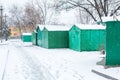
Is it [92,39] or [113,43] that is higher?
[113,43]

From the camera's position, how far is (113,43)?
1450cm

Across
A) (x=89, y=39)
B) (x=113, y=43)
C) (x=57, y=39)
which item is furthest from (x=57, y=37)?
(x=113, y=43)

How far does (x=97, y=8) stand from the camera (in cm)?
3994

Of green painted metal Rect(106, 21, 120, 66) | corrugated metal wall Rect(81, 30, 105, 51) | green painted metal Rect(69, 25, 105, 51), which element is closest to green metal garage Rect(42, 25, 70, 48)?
green painted metal Rect(69, 25, 105, 51)

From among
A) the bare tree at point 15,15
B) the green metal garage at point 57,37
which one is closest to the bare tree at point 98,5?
the green metal garage at point 57,37

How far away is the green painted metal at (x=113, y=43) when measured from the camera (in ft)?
47.2

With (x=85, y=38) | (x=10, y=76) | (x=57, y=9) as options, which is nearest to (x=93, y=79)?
(x=10, y=76)

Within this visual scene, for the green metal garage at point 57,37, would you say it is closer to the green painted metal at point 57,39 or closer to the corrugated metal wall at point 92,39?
the green painted metal at point 57,39

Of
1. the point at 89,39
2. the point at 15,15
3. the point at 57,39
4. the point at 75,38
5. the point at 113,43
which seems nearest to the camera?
the point at 113,43

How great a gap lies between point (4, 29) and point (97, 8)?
177ft

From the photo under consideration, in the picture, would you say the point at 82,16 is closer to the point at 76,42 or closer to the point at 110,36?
the point at 76,42

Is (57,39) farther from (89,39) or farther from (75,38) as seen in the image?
(89,39)

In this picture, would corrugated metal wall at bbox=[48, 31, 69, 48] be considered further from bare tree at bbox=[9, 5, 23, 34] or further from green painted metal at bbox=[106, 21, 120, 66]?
bare tree at bbox=[9, 5, 23, 34]

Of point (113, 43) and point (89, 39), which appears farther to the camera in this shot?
point (89, 39)
